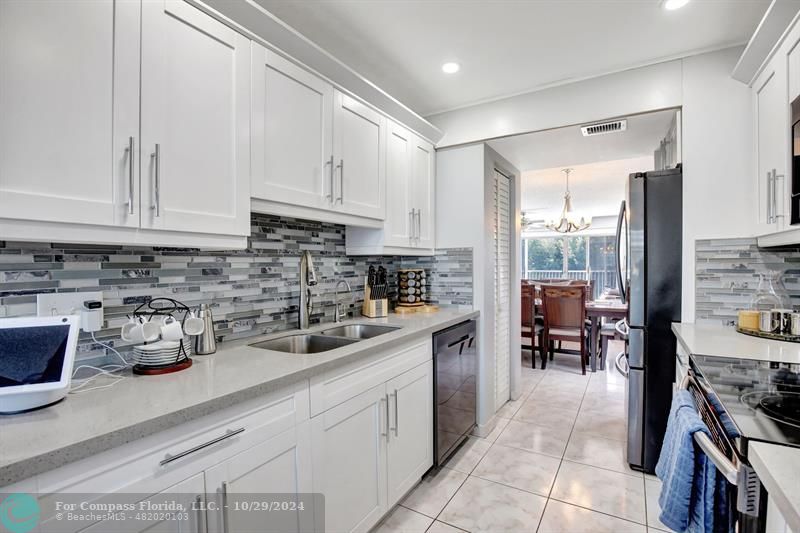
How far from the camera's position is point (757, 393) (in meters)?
1.04

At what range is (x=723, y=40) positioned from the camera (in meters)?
2.00

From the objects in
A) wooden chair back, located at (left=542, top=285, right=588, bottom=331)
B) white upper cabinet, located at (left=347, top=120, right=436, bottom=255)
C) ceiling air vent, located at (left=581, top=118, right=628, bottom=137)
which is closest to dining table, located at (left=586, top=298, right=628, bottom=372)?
wooden chair back, located at (left=542, top=285, right=588, bottom=331)

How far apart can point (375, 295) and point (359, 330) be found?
357 millimetres

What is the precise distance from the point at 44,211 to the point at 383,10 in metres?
1.57

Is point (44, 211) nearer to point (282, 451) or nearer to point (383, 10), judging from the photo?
point (282, 451)

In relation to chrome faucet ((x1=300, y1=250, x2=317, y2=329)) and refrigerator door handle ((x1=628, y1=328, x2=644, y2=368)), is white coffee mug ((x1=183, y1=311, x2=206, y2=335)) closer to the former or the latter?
chrome faucet ((x1=300, y1=250, x2=317, y2=329))

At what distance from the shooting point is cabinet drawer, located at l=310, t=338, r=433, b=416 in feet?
4.58

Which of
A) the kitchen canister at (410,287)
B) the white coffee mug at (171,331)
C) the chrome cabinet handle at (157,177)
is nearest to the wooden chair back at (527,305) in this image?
the kitchen canister at (410,287)

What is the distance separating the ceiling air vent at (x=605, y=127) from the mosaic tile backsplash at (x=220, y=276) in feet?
3.67

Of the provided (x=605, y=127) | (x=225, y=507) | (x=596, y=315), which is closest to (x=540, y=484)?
(x=225, y=507)

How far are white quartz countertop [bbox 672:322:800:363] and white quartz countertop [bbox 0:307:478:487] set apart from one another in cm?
142

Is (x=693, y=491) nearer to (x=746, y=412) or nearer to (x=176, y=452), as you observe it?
(x=746, y=412)

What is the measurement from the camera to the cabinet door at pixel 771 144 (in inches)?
63.4

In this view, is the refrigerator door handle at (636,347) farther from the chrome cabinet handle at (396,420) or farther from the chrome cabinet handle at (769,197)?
the chrome cabinet handle at (396,420)
